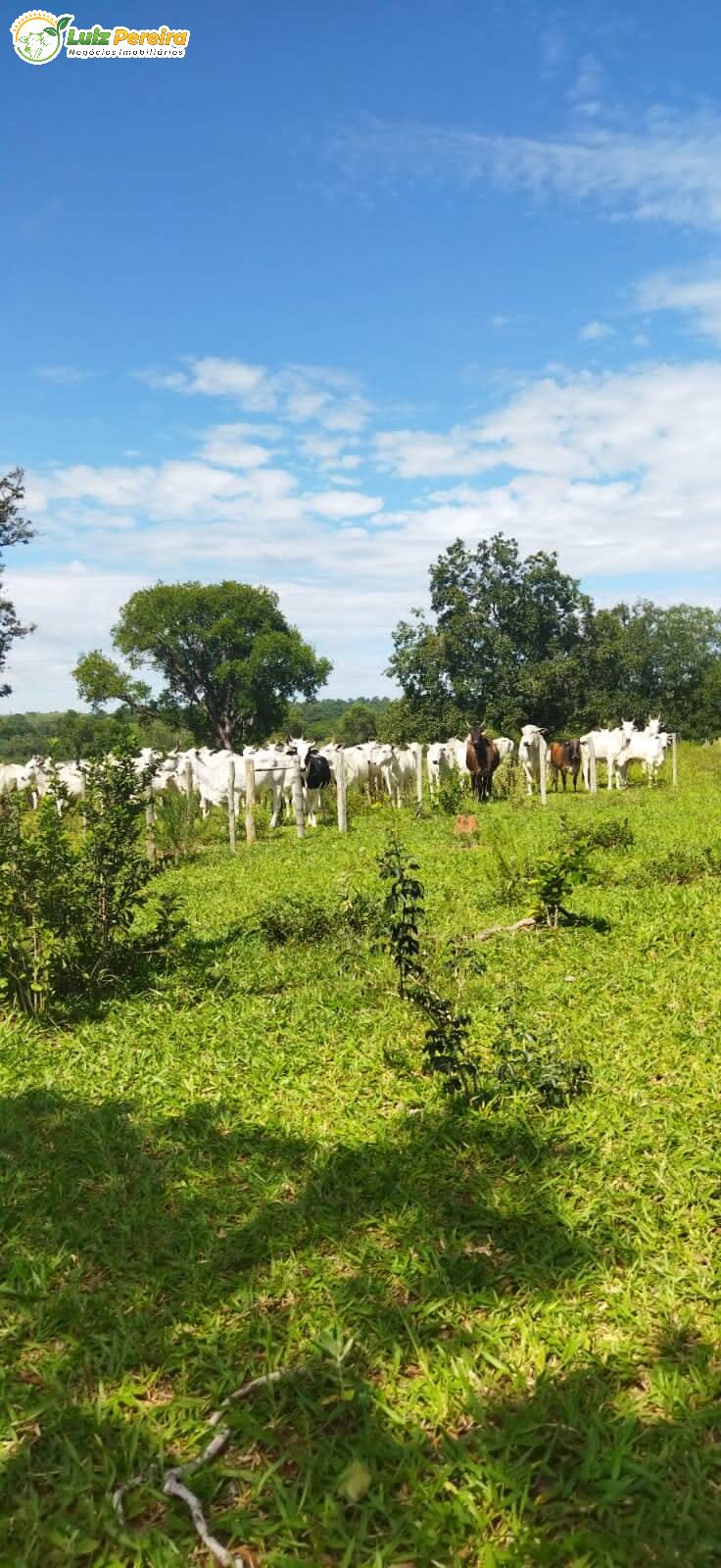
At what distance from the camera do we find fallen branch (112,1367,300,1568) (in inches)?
84.4

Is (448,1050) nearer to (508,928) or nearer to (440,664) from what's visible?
(508,928)

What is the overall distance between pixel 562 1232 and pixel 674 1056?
5.27 ft

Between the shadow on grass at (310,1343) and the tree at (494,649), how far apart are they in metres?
34.4

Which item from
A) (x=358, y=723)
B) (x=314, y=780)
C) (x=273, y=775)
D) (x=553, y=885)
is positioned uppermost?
(x=358, y=723)

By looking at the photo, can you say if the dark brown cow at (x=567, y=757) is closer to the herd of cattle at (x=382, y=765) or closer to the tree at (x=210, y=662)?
the herd of cattle at (x=382, y=765)

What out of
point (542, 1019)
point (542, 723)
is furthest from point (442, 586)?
point (542, 1019)

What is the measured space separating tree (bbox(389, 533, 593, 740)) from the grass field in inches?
1309

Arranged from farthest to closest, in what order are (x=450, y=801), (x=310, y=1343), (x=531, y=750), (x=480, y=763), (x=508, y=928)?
1. (x=531, y=750)
2. (x=480, y=763)
3. (x=450, y=801)
4. (x=508, y=928)
5. (x=310, y=1343)

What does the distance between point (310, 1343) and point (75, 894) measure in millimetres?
3659

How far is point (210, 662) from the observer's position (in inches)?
1918

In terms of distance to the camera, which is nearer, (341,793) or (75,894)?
(75,894)

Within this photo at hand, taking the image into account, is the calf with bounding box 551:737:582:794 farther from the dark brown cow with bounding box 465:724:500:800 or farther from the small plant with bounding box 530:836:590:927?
the small plant with bounding box 530:836:590:927

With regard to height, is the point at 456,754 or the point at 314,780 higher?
the point at 456,754

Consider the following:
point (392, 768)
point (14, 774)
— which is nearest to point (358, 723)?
point (14, 774)
